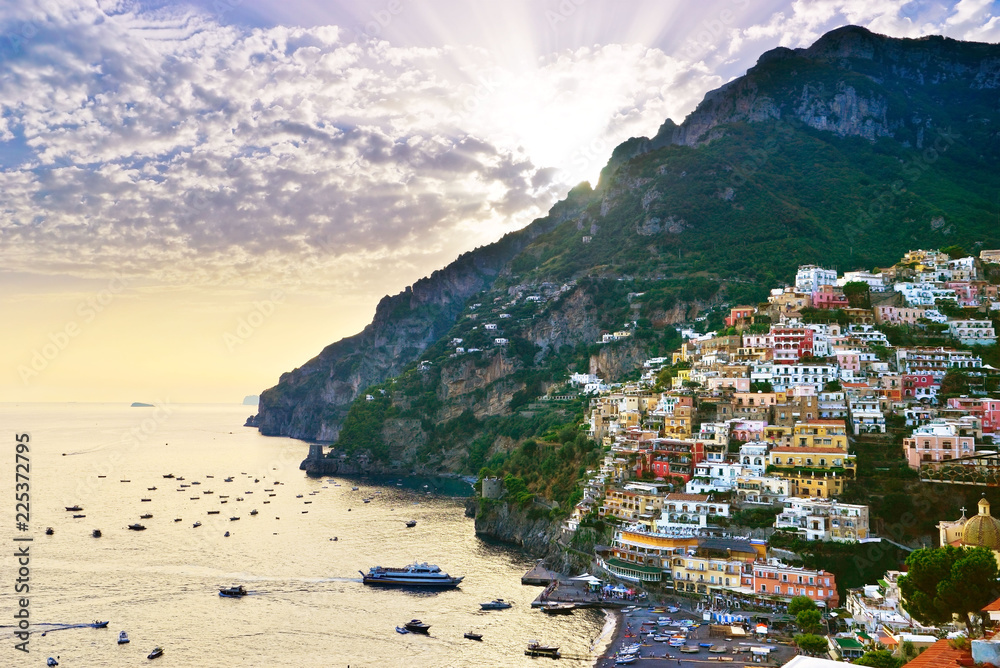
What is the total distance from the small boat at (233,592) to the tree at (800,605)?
40867mm

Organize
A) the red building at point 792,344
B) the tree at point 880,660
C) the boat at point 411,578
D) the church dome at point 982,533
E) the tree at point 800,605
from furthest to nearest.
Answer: the red building at point 792,344 → the boat at point 411,578 → the tree at point 800,605 → the church dome at point 982,533 → the tree at point 880,660

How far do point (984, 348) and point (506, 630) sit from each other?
58.7 m

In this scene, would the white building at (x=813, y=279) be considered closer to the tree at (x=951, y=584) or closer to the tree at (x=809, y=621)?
the tree at (x=809, y=621)

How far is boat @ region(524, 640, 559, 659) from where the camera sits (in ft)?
166

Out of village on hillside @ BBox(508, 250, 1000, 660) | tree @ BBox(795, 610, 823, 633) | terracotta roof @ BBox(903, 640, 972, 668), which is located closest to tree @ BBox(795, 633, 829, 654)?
village on hillside @ BBox(508, 250, 1000, 660)

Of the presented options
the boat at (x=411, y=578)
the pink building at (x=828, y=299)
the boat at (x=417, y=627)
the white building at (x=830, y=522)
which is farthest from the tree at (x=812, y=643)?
the pink building at (x=828, y=299)

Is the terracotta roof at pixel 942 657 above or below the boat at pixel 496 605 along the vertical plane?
above

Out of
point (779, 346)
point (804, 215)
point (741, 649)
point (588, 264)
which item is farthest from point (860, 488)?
point (588, 264)

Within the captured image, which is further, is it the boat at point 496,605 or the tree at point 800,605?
the boat at point 496,605

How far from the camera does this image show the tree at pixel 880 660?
36356mm

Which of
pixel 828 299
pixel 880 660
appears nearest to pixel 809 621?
pixel 880 660

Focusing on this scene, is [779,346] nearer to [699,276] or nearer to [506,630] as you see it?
[506,630]

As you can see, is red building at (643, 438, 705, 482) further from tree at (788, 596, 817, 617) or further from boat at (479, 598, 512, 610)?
tree at (788, 596, 817, 617)

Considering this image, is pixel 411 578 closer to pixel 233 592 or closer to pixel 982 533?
pixel 233 592
